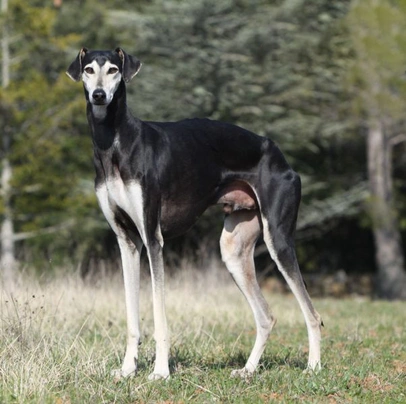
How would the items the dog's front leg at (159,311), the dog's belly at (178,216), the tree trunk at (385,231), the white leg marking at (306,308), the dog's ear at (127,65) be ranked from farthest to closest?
the tree trunk at (385,231) → the white leg marking at (306,308) → the dog's belly at (178,216) → the dog's ear at (127,65) → the dog's front leg at (159,311)

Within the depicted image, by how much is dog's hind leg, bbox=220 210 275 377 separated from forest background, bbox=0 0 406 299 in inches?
500

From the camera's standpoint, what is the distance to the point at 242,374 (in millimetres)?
6172

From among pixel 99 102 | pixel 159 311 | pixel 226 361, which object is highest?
pixel 99 102

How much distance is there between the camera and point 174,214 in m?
6.40

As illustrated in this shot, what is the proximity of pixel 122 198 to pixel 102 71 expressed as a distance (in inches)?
36.1

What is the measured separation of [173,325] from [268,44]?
13809 mm

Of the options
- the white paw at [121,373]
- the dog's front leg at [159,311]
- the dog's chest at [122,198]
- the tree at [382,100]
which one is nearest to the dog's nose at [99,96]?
the dog's chest at [122,198]

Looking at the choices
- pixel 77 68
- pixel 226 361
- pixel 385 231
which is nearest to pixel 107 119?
pixel 77 68

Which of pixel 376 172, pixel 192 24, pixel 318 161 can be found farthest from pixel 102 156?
pixel 318 161

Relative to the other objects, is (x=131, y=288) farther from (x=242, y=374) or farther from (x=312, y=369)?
(x=312, y=369)

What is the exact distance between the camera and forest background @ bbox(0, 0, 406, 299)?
2064cm

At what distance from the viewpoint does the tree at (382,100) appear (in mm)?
19297

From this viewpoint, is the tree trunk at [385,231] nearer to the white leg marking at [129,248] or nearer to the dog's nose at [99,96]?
the white leg marking at [129,248]

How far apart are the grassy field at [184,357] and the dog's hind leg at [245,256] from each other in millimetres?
443
